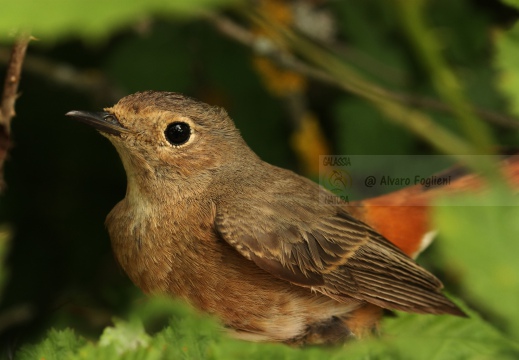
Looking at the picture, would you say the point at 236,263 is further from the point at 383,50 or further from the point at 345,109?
the point at 383,50

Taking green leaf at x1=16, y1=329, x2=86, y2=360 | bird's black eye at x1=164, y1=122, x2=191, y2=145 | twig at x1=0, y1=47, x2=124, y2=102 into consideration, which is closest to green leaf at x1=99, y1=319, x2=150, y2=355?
green leaf at x1=16, y1=329, x2=86, y2=360

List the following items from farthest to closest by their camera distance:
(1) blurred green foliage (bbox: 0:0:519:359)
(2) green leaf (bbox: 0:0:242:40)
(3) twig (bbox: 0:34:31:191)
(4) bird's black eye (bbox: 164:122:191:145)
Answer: (1) blurred green foliage (bbox: 0:0:519:359), (4) bird's black eye (bbox: 164:122:191:145), (3) twig (bbox: 0:34:31:191), (2) green leaf (bbox: 0:0:242:40)

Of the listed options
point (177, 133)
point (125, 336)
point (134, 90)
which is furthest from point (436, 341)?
point (134, 90)

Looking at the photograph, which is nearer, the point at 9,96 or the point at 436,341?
the point at 436,341

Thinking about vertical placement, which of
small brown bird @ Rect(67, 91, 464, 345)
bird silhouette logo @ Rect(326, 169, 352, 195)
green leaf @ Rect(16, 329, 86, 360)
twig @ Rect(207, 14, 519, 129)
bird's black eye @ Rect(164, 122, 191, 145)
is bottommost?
green leaf @ Rect(16, 329, 86, 360)

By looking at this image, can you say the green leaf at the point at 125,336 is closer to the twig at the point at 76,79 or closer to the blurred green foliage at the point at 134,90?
the blurred green foliage at the point at 134,90

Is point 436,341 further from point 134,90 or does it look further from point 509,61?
point 134,90

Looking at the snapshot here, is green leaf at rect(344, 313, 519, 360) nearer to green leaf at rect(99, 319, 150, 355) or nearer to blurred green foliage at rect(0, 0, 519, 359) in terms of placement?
blurred green foliage at rect(0, 0, 519, 359)
